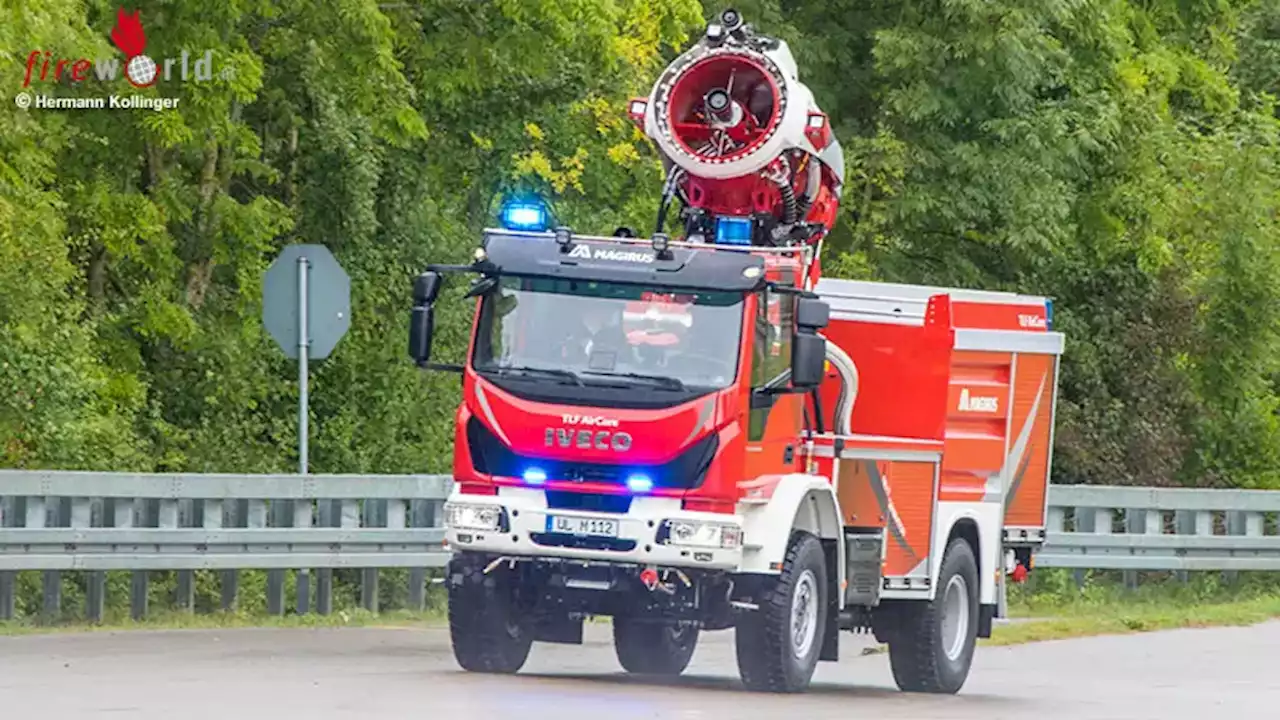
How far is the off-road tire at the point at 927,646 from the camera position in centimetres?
1852

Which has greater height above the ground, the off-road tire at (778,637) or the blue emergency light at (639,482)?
the blue emergency light at (639,482)

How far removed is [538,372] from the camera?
1645 cm

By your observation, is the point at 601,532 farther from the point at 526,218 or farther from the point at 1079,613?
the point at 1079,613

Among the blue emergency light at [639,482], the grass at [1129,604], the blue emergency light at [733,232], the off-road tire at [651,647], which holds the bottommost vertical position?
the grass at [1129,604]

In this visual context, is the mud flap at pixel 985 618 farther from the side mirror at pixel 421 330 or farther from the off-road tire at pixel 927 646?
the side mirror at pixel 421 330

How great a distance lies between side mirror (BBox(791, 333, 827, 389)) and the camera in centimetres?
1627

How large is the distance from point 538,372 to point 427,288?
80cm

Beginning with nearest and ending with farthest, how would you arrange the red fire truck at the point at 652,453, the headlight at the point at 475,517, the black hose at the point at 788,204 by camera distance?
the red fire truck at the point at 652,453 < the headlight at the point at 475,517 < the black hose at the point at 788,204

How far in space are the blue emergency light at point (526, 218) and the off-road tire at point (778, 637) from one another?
2.32m

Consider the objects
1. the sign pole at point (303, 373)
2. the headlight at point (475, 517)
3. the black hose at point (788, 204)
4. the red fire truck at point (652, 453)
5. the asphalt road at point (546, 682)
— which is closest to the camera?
the asphalt road at point (546, 682)

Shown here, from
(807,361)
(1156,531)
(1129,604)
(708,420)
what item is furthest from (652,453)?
(1156,531)

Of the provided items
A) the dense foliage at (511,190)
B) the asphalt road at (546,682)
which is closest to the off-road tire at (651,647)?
the asphalt road at (546,682)

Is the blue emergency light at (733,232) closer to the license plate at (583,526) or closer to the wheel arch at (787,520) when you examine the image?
the wheel arch at (787,520)

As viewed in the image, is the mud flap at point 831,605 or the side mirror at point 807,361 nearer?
the side mirror at point 807,361
